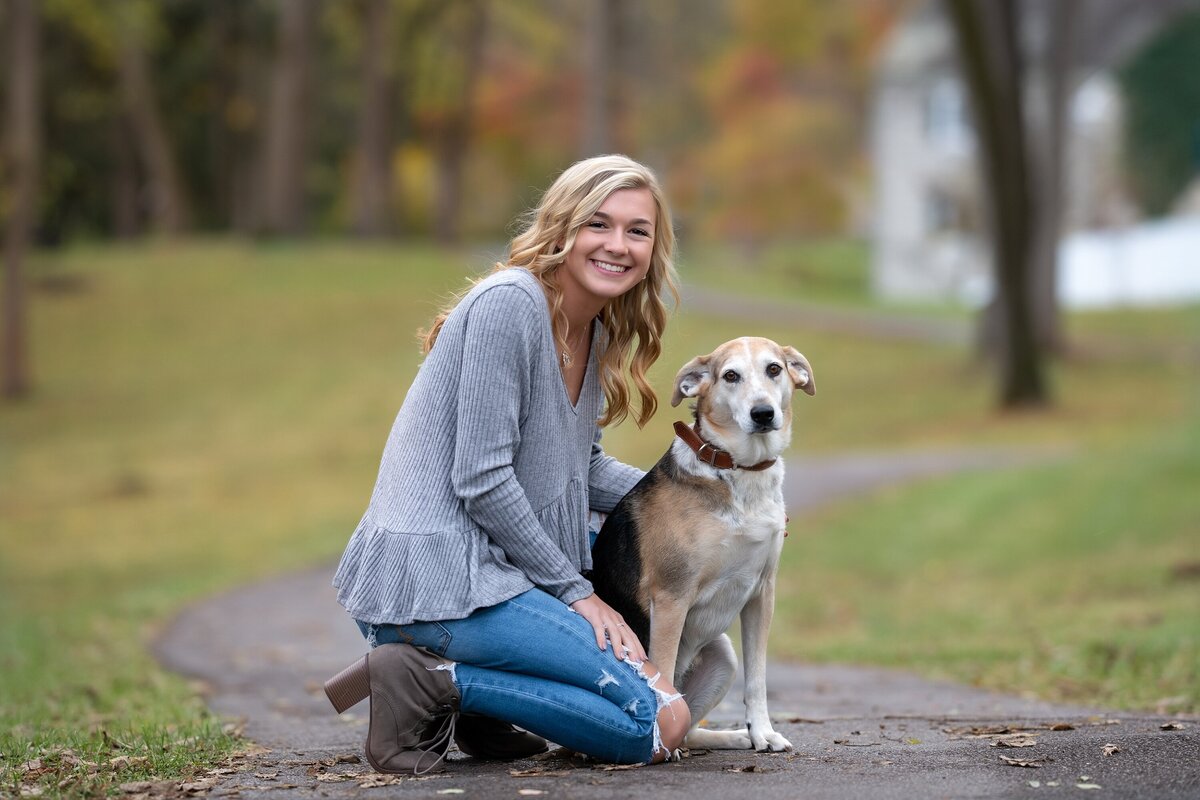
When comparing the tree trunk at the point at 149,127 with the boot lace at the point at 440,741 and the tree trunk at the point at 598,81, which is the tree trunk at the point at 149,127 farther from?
the boot lace at the point at 440,741

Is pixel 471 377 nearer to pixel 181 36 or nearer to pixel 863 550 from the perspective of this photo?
pixel 863 550

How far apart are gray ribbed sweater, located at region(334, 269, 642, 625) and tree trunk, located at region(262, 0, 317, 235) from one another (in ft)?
112

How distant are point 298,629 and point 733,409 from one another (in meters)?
7.17

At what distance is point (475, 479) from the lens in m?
5.14

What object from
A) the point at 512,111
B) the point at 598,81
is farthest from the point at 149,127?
the point at 598,81

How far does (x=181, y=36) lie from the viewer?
153 ft

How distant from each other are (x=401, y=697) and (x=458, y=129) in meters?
39.8

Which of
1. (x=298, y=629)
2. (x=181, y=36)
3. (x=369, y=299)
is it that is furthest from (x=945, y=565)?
(x=181, y=36)

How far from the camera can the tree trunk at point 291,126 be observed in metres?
37.7

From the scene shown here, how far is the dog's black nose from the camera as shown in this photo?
5.22m

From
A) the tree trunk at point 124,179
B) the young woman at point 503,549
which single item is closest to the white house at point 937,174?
the tree trunk at point 124,179

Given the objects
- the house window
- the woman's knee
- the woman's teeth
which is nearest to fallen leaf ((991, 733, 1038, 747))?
the woman's knee

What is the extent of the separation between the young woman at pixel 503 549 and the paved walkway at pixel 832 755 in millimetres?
216

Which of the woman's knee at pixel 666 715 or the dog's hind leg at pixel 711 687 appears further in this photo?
the dog's hind leg at pixel 711 687
